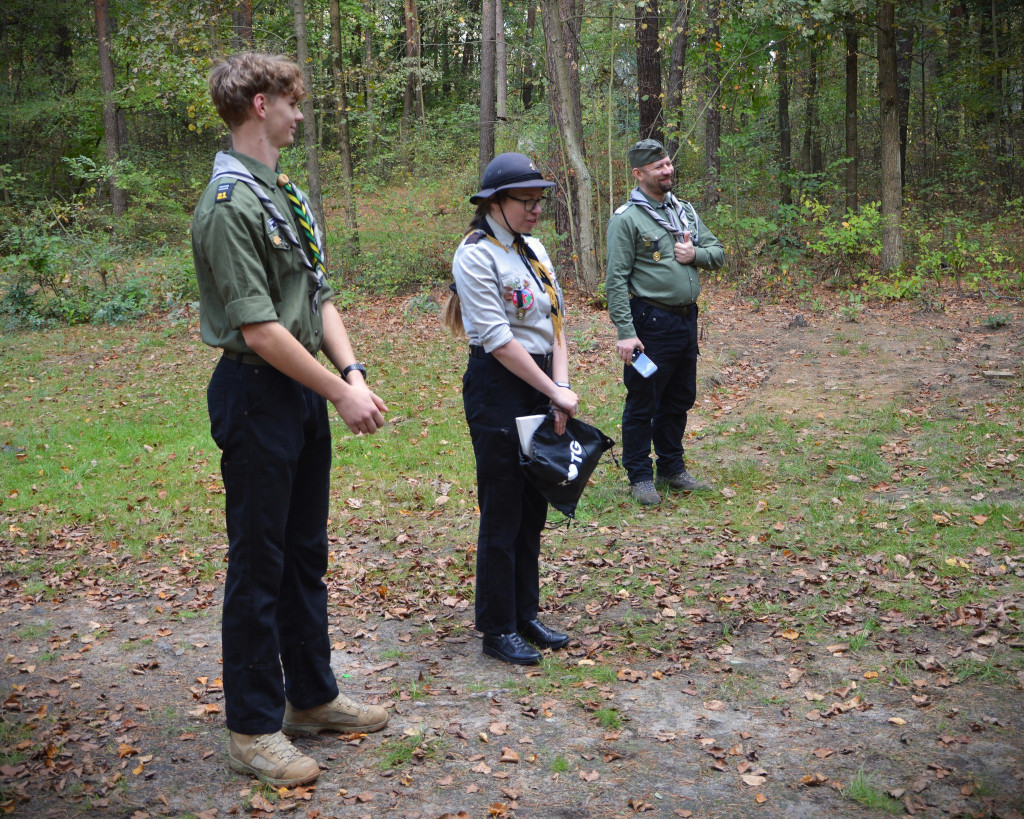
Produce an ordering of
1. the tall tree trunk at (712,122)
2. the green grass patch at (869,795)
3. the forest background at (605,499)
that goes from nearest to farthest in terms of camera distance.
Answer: the green grass patch at (869,795) < the forest background at (605,499) < the tall tree trunk at (712,122)

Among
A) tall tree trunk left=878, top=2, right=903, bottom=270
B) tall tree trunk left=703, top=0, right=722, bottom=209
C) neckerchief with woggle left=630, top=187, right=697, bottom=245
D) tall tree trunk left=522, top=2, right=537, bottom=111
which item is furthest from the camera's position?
tall tree trunk left=522, top=2, right=537, bottom=111

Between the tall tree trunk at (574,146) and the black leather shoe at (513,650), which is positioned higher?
the tall tree trunk at (574,146)

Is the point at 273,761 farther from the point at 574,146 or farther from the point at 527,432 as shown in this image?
the point at 574,146

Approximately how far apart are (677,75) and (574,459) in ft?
47.4

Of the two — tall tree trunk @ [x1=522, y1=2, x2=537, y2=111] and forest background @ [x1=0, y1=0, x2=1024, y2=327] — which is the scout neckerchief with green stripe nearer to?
forest background @ [x1=0, y1=0, x2=1024, y2=327]

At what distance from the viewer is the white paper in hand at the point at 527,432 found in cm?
381

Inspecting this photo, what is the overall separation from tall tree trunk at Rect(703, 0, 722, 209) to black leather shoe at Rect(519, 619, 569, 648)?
12.3 meters

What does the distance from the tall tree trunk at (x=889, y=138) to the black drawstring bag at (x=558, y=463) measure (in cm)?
1251

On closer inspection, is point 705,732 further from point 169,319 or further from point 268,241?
point 169,319

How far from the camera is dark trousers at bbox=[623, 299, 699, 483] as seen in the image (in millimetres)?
6168

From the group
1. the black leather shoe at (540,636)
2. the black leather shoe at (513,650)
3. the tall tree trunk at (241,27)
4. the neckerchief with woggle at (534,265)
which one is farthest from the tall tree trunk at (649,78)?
the black leather shoe at (513,650)

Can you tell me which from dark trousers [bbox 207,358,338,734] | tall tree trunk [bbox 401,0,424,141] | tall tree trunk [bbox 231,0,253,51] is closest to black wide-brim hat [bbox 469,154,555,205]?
dark trousers [bbox 207,358,338,734]

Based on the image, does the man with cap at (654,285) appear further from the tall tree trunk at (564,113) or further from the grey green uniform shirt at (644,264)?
the tall tree trunk at (564,113)

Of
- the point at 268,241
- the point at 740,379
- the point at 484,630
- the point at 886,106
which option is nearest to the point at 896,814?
the point at 484,630
